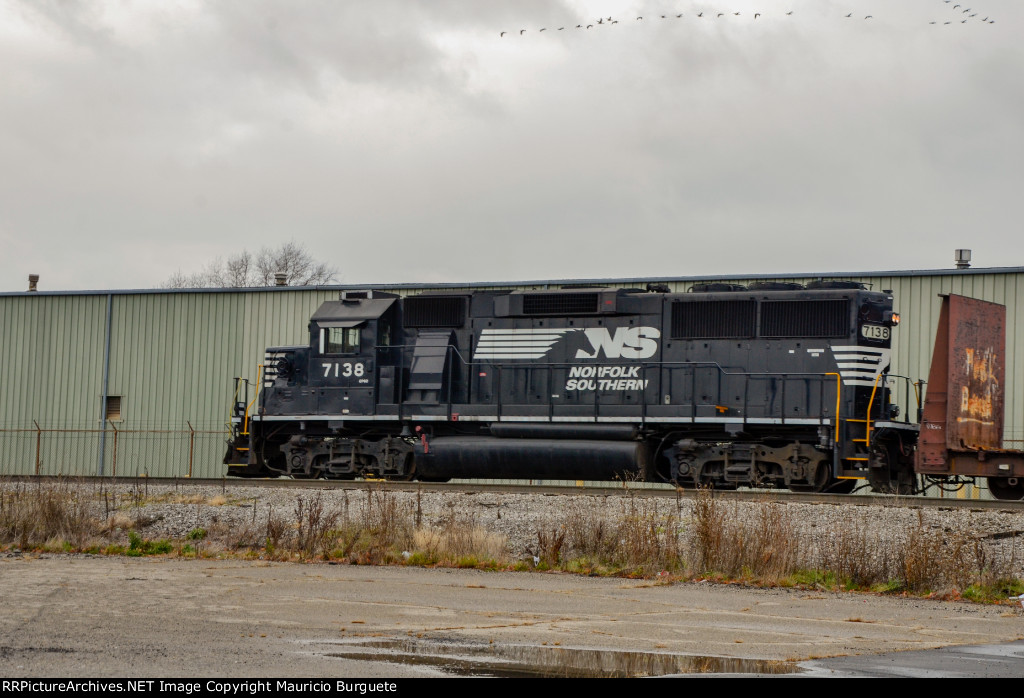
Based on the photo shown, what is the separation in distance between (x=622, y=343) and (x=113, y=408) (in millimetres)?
17046

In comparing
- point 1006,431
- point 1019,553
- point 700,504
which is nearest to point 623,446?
point 700,504

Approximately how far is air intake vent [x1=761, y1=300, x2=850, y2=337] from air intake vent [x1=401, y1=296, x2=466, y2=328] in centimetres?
574

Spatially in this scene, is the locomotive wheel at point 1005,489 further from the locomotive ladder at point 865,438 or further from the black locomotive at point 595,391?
the locomotive ladder at point 865,438

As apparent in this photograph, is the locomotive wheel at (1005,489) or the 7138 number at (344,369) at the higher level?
the 7138 number at (344,369)

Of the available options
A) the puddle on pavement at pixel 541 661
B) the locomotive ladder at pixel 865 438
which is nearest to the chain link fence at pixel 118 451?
the locomotive ladder at pixel 865 438

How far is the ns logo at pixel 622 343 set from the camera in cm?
2020

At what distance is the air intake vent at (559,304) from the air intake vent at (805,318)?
3104mm

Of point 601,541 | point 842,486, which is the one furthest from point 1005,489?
point 601,541

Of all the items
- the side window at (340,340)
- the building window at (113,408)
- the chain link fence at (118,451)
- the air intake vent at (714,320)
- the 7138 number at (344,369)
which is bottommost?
the chain link fence at (118,451)

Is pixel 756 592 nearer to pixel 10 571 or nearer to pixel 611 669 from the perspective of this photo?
pixel 611 669

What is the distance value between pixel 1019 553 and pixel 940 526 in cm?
136

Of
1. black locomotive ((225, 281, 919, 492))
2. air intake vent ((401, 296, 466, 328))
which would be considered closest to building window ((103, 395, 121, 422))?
black locomotive ((225, 281, 919, 492))

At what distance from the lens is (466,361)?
21.3m

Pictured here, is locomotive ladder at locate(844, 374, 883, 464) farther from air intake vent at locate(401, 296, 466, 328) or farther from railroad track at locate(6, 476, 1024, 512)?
air intake vent at locate(401, 296, 466, 328)
